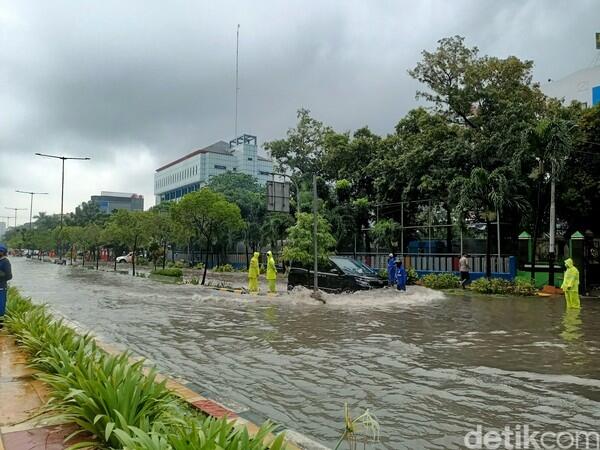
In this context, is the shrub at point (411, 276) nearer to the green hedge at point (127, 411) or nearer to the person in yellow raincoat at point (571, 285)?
the person in yellow raincoat at point (571, 285)

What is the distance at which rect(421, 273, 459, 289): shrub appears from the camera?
2250 cm

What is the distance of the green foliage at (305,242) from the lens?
64.3 feet

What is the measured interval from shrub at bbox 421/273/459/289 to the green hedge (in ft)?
61.7

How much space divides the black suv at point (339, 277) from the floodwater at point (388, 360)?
6.74 ft

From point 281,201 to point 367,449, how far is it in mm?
15174

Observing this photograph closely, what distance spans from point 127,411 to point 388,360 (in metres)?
4.80

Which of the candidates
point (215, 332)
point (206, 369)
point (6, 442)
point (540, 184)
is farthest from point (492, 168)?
point (6, 442)

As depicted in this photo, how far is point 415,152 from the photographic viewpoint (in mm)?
25750

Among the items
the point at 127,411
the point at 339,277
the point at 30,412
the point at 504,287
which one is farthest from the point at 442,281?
the point at 127,411

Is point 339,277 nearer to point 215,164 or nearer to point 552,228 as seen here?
point 552,228

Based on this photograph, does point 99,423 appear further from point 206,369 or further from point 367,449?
point 206,369

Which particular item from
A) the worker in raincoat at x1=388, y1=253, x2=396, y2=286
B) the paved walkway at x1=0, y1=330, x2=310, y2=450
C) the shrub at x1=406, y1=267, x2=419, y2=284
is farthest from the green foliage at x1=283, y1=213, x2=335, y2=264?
the paved walkway at x1=0, y1=330, x2=310, y2=450

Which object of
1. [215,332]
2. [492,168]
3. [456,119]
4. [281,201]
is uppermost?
[456,119]

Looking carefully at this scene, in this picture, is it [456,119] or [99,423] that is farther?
[456,119]
